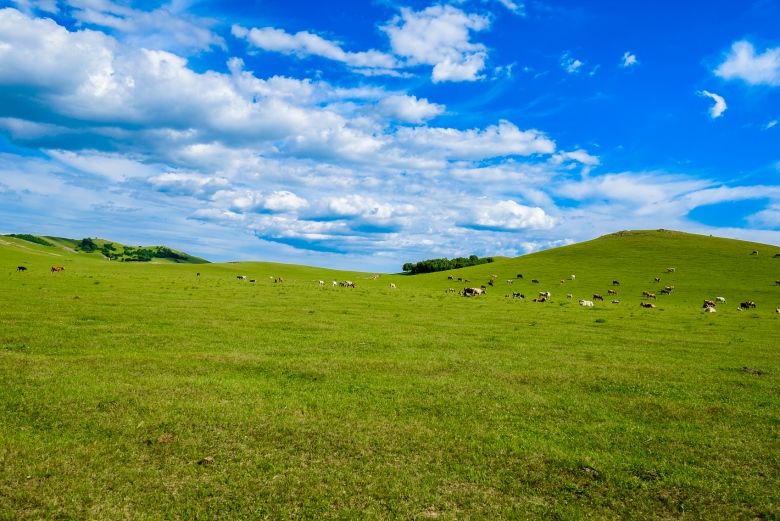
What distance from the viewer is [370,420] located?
1325cm

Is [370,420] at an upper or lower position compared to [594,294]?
lower

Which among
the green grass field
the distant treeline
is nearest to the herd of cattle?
the green grass field

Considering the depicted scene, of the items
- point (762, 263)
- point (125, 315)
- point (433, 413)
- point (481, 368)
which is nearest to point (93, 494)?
point (433, 413)

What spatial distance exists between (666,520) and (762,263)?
316 feet

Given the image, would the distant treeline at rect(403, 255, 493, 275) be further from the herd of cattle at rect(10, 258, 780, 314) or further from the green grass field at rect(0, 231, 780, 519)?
the green grass field at rect(0, 231, 780, 519)

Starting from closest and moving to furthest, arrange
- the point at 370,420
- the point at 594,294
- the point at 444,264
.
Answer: the point at 370,420
the point at 594,294
the point at 444,264

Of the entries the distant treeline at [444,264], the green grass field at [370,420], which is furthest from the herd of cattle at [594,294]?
the distant treeline at [444,264]

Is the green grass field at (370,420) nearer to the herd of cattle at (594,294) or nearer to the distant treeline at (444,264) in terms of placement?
the herd of cattle at (594,294)

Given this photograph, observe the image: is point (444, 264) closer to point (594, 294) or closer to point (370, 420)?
point (594, 294)

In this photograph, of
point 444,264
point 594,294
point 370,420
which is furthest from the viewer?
point 444,264

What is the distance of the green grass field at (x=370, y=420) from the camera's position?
9.51m

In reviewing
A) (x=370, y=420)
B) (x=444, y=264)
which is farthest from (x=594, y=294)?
(x=444, y=264)

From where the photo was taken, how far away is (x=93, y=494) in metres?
9.32

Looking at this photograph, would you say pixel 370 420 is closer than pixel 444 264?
Yes
